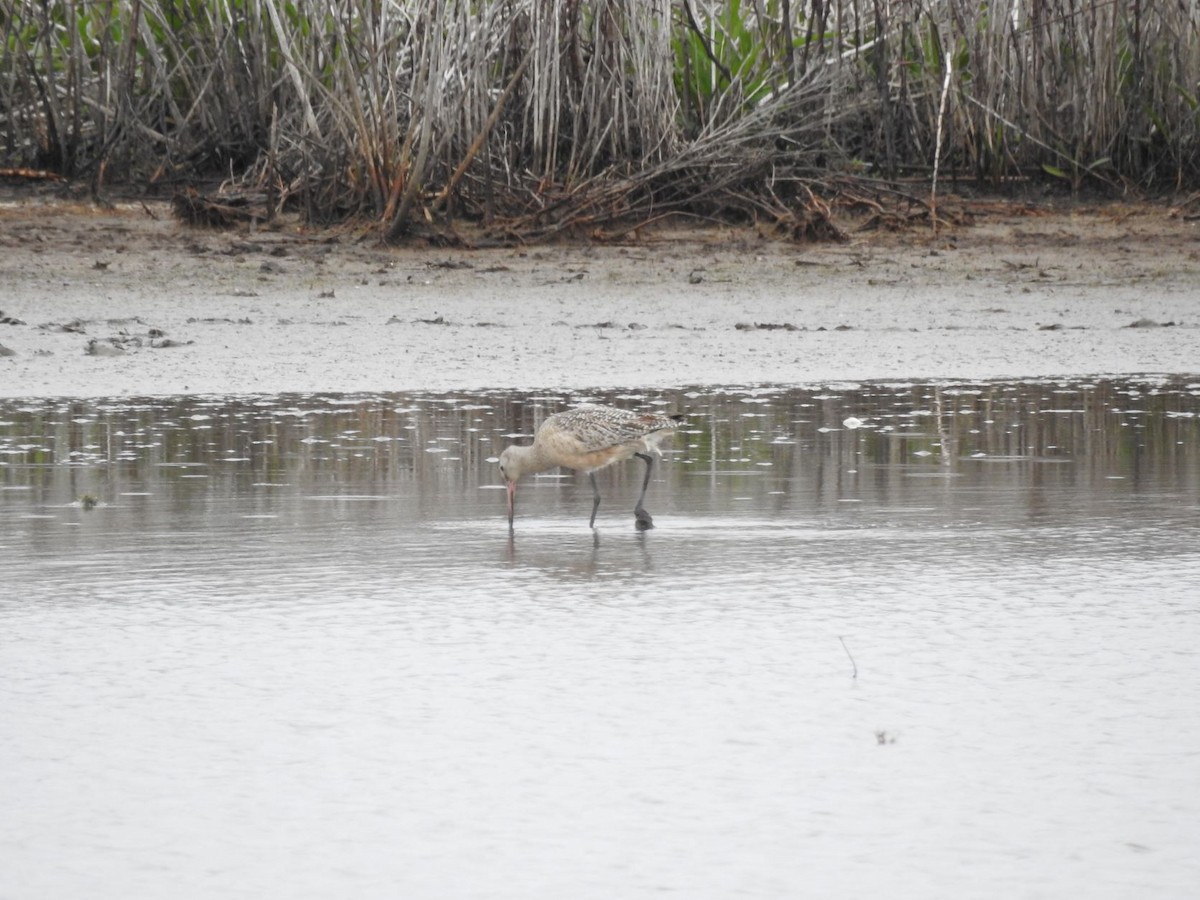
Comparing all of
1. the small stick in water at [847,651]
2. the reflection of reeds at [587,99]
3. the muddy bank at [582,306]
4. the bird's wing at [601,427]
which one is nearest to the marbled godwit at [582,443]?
the bird's wing at [601,427]

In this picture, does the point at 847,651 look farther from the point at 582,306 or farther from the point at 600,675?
the point at 582,306

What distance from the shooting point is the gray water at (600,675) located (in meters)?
2.87

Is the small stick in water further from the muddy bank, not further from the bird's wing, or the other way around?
the muddy bank

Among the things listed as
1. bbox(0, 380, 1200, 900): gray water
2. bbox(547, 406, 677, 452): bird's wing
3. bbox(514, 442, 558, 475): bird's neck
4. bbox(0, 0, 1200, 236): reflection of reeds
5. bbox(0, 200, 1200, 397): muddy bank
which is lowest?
bbox(0, 380, 1200, 900): gray water

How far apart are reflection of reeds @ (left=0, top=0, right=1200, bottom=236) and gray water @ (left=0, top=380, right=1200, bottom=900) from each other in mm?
6647

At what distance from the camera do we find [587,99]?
13.9m

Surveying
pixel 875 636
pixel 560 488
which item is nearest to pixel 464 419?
pixel 560 488

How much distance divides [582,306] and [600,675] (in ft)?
25.9

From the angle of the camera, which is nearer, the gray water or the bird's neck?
the gray water

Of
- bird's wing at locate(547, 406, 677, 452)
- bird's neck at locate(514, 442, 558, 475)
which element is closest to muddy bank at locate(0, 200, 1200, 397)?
bird's wing at locate(547, 406, 677, 452)

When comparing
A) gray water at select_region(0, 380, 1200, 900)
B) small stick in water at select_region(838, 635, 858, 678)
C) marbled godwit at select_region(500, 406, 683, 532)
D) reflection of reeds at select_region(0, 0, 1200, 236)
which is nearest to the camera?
gray water at select_region(0, 380, 1200, 900)

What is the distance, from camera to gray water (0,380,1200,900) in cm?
287

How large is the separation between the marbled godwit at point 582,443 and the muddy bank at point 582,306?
2.87 m

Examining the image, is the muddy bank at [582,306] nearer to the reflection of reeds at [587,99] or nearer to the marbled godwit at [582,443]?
the reflection of reeds at [587,99]
